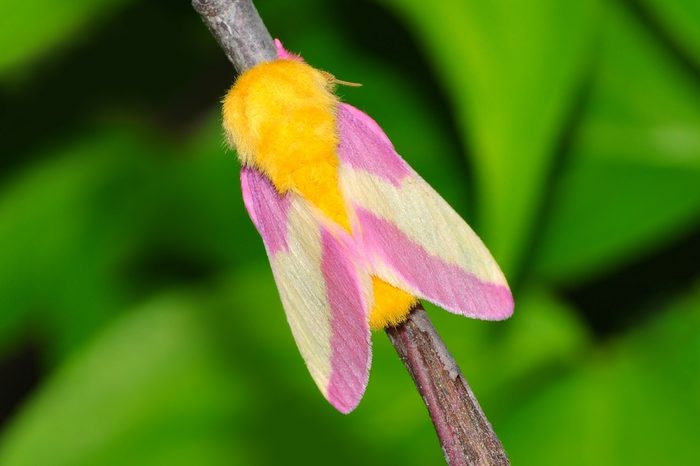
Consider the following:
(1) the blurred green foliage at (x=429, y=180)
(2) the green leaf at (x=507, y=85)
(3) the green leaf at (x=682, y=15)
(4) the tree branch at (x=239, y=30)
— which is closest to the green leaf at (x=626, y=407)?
→ (1) the blurred green foliage at (x=429, y=180)

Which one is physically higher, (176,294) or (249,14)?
(249,14)

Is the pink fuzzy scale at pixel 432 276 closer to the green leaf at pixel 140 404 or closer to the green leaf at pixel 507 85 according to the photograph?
the green leaf at pixel 507 85

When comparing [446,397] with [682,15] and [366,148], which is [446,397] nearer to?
[366,148]

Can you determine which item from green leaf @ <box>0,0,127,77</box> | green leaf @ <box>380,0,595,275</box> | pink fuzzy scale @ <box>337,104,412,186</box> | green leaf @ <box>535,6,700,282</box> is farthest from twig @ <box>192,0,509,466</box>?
green leaf @ <box>535,6,700,282</box>

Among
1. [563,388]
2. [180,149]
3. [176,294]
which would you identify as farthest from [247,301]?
[563,388]

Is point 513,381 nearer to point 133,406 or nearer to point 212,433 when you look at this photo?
point 212,433

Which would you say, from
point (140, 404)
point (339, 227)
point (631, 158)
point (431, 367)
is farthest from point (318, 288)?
point (631, 158)
